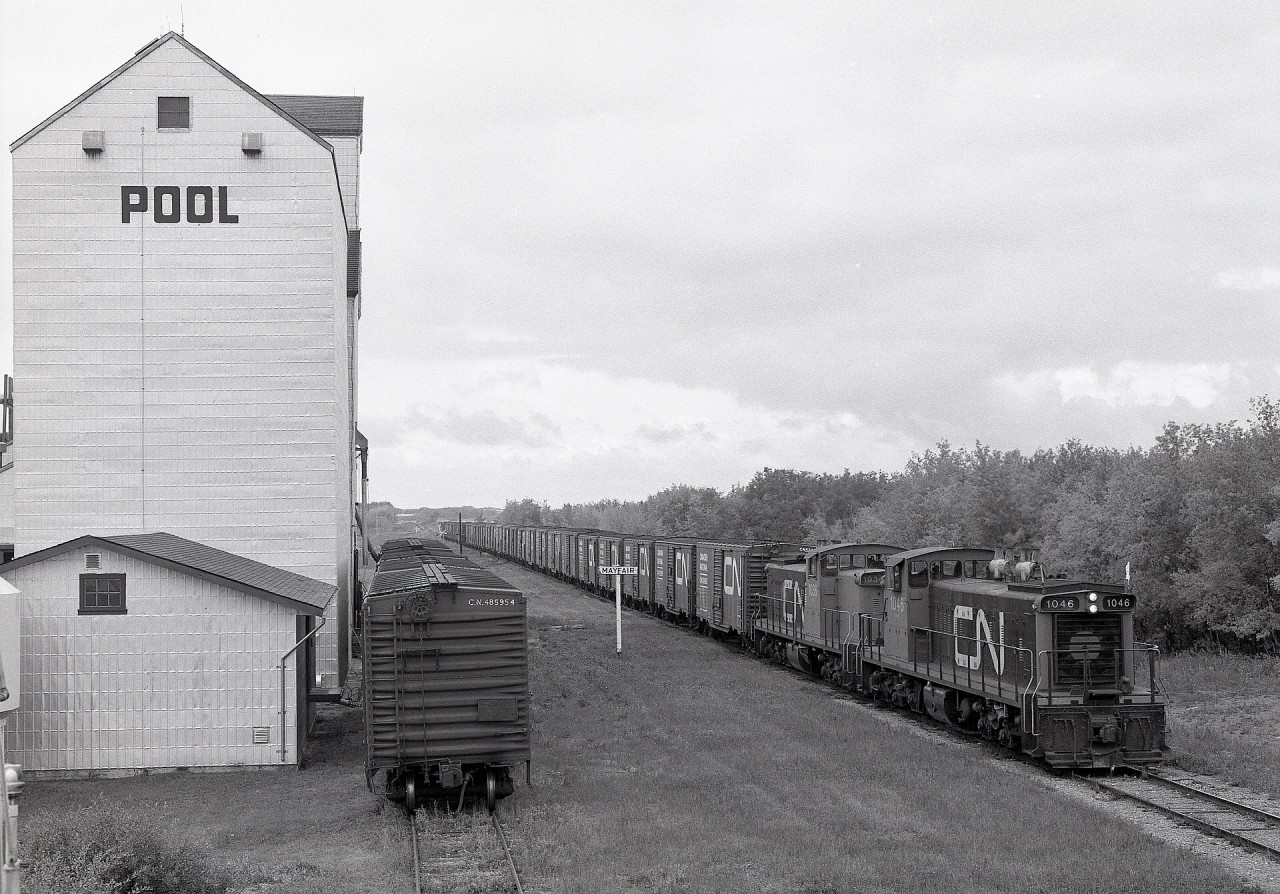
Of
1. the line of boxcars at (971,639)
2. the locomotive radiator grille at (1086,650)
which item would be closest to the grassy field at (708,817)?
the line of boxcars at (971,639)

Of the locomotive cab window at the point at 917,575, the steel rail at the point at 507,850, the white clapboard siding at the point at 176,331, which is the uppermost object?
the white clapboard siding at the point at 176,331

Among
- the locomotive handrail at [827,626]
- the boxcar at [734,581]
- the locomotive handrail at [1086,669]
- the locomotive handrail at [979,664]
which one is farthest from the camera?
the boxcar at [734,581]

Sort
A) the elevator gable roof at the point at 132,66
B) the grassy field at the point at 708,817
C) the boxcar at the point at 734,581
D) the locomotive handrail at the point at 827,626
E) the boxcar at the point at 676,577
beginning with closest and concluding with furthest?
the grassy field at the point at 708,817, the elevator gable roof at the point at 132,66, the locomotive handrail at the point at 827,626, the boxcar at the point at 734,581, the boxcar at the point at 676,577

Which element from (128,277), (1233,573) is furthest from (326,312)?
(1233,573)

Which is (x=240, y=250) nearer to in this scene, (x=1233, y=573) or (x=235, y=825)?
(x=235, y=825)

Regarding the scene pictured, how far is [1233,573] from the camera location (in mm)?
37844

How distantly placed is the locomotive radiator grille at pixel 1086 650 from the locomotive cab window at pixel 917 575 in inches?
189

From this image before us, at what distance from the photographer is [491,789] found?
599 inches

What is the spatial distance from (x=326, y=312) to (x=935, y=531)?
53067 millimetres

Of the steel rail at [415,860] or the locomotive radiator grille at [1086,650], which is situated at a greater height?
the locomotive radiator grille at [1086,650]

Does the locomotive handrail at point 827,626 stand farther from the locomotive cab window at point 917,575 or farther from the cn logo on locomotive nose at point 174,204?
the cn logo on locomotive nose at point 174,204

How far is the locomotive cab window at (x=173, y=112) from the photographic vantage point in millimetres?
22781

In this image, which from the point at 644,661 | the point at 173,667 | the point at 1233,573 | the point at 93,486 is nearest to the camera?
the point at 173,667

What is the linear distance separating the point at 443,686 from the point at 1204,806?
1125cm
